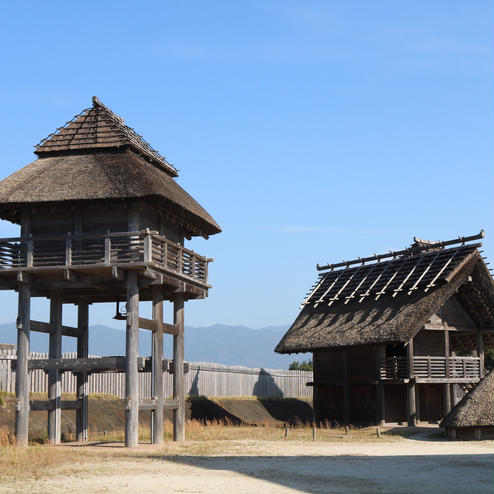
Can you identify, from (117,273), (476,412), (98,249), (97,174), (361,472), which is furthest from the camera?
(476,412)

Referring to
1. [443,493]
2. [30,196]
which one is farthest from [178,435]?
[443,493]

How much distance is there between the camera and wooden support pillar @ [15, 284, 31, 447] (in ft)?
95.2

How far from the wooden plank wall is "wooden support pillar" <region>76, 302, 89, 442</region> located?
3299mm

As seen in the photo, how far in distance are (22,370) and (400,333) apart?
16683 millimetres

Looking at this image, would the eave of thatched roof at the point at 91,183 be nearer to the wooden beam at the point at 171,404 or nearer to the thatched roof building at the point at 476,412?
the wooden beam at the point at 171,404

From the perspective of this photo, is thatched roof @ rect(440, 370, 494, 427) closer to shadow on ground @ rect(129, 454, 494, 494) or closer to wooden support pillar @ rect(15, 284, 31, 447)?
shadow on ground @ rect(129, 454, 494, 494)

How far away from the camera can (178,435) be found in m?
32.0

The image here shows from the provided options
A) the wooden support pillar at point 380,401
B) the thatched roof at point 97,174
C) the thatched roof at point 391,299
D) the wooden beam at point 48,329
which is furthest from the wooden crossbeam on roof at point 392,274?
the wooden beam at point 48,329

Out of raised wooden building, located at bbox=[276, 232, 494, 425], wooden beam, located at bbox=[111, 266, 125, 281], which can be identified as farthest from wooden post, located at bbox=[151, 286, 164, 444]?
raised wooden building, located at bbox=[276, 232, 494, 425]

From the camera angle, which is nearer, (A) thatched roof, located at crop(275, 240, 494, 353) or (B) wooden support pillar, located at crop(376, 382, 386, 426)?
(B) wooden support pillar, located at crop(376, 382, 386, 426)

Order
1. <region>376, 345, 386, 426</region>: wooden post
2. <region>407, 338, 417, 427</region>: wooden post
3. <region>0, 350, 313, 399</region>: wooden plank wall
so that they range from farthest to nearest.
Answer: <region>376, 345, 386, 426</region>: wooden post → <region>407, 338, 417, 427</region>: wooden post → <region>0, 350, 313, 399</region>: wooden plank wall

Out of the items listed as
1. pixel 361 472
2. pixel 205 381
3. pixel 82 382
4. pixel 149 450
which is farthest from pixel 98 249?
pixel 205 381

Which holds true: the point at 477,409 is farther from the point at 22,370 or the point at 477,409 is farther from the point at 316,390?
the point at 22,370

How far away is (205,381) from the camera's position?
47500 mm
